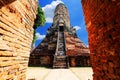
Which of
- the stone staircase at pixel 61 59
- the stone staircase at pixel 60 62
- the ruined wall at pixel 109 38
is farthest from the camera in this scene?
the stone staircase at pixel 61 59

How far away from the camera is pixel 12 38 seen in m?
2.95

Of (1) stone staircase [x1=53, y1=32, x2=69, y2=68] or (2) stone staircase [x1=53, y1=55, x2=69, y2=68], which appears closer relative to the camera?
(2) stone staircase [x1=53, y1=55, x2=69, y2=68]

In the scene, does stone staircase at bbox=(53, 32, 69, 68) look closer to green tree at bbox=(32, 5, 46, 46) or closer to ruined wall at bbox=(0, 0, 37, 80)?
green tree at bbox=(32, 5, 46, 46)

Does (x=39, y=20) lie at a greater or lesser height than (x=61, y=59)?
greater

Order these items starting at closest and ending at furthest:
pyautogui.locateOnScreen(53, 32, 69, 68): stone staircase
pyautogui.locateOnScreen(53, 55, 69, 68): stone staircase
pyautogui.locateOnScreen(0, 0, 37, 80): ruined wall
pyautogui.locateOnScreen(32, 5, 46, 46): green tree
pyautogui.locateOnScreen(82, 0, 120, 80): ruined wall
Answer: pyautogui.locateOnScreen(82, 0, 120, 80): ruined wall < pyautogui.locateOnScreen(0, 0, 37, 80): ruined wall < pyautogui.locateOnScreen(53, 55, 69, 68): stone staircase < pyautogui.locateOnScreen(53, 32, 69, 68): stone staircase < pyautogui.locateOnScreen(32, 5, 46, 46): green tree

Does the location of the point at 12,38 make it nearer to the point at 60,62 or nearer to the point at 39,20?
the point at 60,62

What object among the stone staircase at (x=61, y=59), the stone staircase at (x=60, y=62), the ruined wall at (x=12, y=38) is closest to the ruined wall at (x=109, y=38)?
the ruined wall at (x=12, y=38)

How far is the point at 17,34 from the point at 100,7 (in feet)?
7.51

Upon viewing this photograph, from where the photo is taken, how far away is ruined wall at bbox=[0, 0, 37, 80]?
2.56 metres

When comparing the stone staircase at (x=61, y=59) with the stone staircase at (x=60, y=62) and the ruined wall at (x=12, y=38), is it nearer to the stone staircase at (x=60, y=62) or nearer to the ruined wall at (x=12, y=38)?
the stone staircase at (x=60, y=62)

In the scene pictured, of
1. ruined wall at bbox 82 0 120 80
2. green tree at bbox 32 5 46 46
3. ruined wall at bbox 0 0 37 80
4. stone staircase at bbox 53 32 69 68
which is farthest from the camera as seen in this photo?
green tree at bbox 32 5 46 46

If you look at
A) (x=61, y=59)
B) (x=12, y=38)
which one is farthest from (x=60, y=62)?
(x=12, y=38)

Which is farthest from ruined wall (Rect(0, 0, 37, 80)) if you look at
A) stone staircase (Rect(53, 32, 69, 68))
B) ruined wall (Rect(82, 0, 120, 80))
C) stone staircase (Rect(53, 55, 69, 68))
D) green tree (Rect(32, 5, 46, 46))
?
green tree (Rect(32, 5, 46, 46))

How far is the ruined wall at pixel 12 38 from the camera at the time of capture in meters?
2.56
